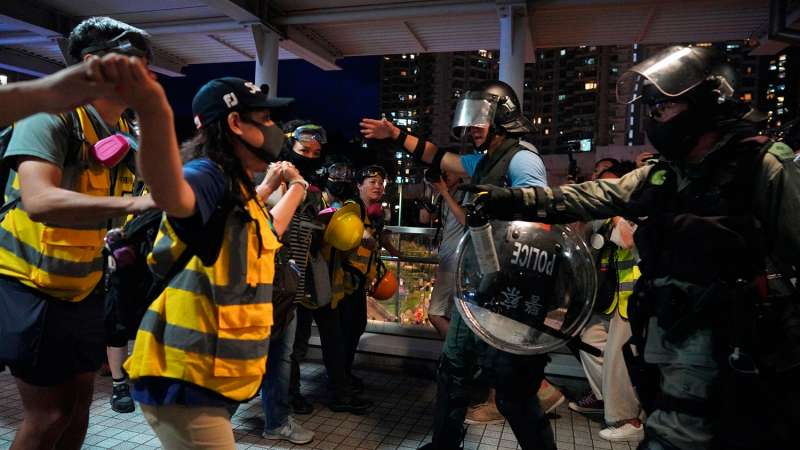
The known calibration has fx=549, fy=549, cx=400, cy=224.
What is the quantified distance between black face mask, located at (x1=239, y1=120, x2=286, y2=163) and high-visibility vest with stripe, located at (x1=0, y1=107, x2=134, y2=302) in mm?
794

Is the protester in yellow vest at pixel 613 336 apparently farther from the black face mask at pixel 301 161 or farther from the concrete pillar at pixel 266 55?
the concrete pillar at pixel 266 55

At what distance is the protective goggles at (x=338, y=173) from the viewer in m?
4.60

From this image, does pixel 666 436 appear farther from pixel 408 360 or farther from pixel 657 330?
pixel 408 360

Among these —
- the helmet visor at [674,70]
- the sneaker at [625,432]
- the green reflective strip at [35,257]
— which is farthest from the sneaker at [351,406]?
the helmet visor at [674,70]

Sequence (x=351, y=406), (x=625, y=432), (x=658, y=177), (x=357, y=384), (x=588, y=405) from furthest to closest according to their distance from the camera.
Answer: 1. (x=357, y=384)
2. (x=588, y=405)
3. (x=351, y=406)
4. (x=625, y=432)
5. (x=658, y=177)

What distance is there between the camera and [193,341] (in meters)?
1.65

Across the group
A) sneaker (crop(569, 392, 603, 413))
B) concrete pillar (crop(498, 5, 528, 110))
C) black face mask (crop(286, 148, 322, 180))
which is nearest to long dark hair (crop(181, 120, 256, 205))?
black face mask (crop(286, 148, 322, 180))

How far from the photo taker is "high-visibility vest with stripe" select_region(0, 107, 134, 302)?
213 centimetres

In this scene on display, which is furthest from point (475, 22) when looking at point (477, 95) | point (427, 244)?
point (477, 95)

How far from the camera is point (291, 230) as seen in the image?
3.82 metres

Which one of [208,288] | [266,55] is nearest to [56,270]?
[208,288]

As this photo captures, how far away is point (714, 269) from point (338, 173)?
3.20 metres

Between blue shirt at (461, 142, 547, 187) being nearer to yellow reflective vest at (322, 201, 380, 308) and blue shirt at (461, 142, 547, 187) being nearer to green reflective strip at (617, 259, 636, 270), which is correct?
green reflective strip at (617, 259, 636, 270)

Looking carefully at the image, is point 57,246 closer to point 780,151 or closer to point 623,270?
point 780,151
